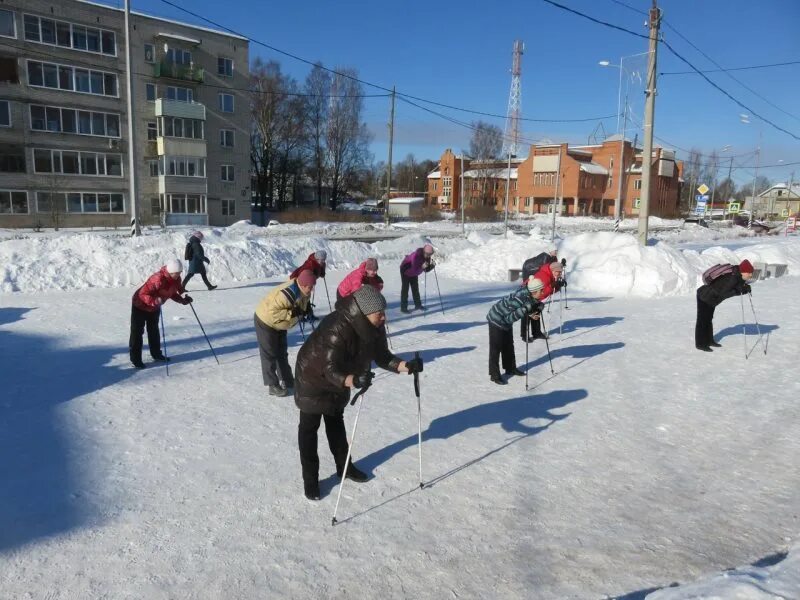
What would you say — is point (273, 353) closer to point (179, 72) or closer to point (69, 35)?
point (69, 35)

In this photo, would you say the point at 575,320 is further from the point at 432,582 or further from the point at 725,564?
the point at 432,582

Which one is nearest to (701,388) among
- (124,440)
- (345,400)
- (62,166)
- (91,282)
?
(345,400)

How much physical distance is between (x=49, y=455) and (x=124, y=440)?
2.03 ft

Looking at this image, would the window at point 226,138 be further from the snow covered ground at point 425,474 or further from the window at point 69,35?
the snow covered ground at point 425,474

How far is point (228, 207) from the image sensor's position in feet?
136

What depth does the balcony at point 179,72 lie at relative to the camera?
3691 cm

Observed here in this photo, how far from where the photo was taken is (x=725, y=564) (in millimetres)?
3740

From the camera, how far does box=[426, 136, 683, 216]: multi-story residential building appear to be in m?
67.1

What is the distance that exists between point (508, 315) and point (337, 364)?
3493mm

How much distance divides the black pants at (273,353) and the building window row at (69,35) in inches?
1423

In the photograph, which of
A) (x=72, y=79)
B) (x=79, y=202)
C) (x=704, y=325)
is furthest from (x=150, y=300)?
(x=72, y=79)

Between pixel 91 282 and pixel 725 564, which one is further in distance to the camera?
pixel 91 282

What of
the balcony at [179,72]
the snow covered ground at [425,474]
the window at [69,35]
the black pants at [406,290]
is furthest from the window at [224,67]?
the black pants at [406,290]

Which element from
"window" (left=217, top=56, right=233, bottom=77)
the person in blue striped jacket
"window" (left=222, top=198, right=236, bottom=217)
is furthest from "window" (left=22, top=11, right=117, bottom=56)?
the person in blue striped jacket
